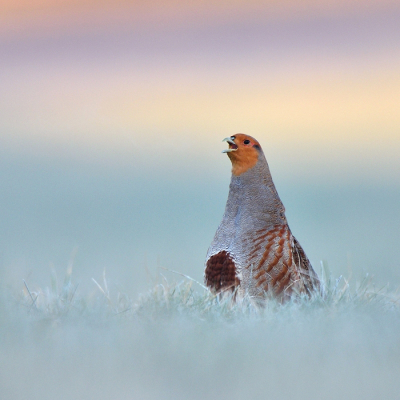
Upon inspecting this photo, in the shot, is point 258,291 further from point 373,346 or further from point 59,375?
point 59,375

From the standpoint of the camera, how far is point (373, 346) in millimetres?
3162

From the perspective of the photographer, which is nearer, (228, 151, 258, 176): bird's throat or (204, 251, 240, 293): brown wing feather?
(204, 251, 240, 293): brown wing feather

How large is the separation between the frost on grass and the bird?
6.6 inches

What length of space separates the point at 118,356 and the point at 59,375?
343mm

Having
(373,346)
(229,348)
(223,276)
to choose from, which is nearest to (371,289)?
(223,276)

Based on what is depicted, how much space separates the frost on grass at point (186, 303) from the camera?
380cm

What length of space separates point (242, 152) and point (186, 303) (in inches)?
47.3

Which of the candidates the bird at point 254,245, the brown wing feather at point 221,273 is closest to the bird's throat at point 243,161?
the bird at point 254,245

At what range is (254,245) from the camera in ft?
14.8

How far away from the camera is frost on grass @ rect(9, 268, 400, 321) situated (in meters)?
3.80

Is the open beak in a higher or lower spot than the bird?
higher

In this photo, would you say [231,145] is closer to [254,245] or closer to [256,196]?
[256,196]

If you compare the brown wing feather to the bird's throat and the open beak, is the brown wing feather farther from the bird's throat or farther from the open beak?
the open beak

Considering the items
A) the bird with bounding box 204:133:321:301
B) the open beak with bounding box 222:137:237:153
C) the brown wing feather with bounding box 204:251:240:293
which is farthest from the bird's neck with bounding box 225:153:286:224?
the brown wing feather with bounding box 204:251:240:293
